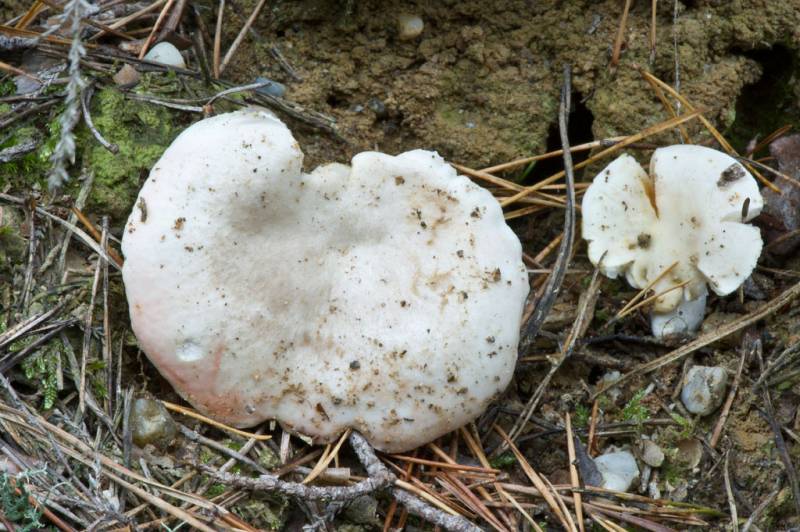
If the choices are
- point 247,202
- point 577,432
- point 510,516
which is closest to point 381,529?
point 510,516

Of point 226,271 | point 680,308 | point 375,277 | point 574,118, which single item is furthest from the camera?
point 574,118

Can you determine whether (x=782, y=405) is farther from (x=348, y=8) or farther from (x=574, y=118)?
(x=348, y=8)

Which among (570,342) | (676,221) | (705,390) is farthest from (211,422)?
(676,221)

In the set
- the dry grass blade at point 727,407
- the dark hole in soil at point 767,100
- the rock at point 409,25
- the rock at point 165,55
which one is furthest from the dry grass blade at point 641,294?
the rock at point 165,55

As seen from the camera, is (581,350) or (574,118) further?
(574,118)

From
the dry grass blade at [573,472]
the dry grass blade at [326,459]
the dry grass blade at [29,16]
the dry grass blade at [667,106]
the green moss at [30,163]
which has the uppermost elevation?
the dry grass blade at [29,16]

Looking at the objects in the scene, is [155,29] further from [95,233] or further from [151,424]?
[151,424]

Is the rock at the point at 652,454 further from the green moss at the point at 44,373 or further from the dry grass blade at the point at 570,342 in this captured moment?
the green moss at the point at 44,373

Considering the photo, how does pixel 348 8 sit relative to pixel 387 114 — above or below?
above
